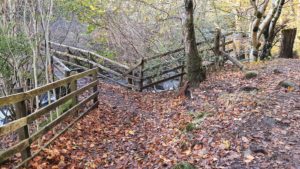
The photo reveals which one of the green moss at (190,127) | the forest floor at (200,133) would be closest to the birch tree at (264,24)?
the forest floor at (200,133)

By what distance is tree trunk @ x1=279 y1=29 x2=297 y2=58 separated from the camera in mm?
13230

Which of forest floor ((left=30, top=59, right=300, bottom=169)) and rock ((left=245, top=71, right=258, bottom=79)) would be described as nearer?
forest floor ((left=30, top=59, right=300, bottom=169))

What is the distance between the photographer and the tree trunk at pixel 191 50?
32.8 ft

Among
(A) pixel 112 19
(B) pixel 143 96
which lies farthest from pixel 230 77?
(A) pixel 112 19

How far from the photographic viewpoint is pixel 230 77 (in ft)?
35.4

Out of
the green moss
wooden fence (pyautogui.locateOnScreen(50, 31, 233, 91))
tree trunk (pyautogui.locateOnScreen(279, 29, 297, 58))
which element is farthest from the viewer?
tree trunk (pyautogui.locateOnScreen(279, 29, 297, 58))

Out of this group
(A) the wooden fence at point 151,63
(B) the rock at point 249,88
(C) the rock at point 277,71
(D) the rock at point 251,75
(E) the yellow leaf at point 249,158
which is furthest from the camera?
(A) the wooden fence at point 151,63

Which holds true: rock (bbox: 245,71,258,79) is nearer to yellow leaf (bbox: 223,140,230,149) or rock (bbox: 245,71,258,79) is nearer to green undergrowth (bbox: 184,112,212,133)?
green undergrowth (bbox: 184,112,212,133)

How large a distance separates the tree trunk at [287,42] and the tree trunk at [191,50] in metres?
4.90

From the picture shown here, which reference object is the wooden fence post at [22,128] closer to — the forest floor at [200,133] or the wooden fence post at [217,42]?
the forest floor at [200,133]

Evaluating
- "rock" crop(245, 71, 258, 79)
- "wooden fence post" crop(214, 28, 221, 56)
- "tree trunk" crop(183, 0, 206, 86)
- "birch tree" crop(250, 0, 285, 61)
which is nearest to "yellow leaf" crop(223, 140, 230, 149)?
"rock" crop(245, 71, 258, 79)

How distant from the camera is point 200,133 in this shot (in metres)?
6.04

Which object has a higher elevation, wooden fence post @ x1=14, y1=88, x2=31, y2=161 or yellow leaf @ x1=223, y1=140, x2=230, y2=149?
wooden fence post @ x1=14, y1=88, x2=31, y2=161

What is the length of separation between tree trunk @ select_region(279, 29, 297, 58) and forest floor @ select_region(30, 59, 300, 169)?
394cm
